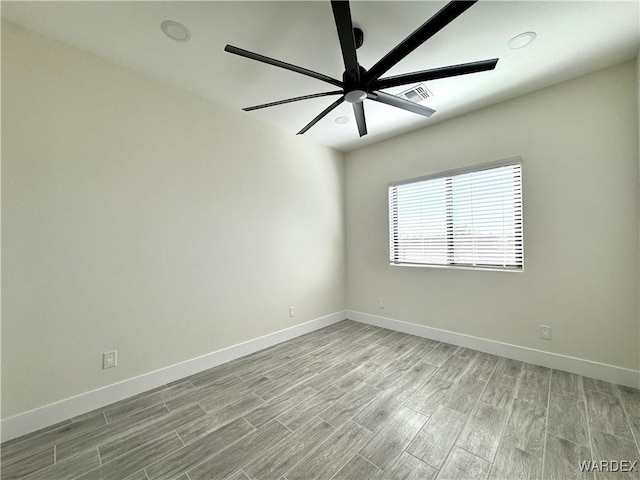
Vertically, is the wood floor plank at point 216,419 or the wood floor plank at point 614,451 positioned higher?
the wood floor plank at point 614,451

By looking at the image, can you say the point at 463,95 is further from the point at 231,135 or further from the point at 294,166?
the point at 231,135

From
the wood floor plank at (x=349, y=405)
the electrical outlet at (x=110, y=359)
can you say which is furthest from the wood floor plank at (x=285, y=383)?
the electrical outlet at (x=110, y=359)

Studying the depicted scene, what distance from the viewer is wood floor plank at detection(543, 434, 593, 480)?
4.49 feet

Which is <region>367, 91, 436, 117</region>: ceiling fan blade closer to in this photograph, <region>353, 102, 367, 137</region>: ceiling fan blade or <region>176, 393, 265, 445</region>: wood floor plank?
<region>353, 102, 367, 137</region>: ceiling fan blade

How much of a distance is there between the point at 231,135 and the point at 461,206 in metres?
2.83

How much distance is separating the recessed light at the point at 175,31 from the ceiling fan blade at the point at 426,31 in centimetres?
135

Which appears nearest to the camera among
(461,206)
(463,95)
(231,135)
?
(463,95)

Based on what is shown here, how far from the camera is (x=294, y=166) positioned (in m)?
3.52

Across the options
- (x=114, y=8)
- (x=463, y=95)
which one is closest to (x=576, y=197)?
(x=463, y=95)

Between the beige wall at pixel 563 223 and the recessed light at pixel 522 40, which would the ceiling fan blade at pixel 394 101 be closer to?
the recessed light at pixel 522 40

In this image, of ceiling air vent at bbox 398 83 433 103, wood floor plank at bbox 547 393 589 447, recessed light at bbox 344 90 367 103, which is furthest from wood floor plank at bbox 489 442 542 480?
ceiling air vent at bbox 398 83 433 103

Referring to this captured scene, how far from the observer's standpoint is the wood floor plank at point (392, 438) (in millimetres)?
1489

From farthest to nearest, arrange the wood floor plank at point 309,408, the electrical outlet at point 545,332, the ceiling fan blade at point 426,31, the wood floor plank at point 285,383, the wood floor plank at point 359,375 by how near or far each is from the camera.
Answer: the electrical outlet at point 545,332 → the wood floor plank at point 359,375 → the wood floor plank at point 285,383 → the wood floor plank at point 309,408 → the ceiling fan blade at point 426,31

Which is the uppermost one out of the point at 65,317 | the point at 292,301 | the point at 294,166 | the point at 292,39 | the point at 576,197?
the point at 292,39
